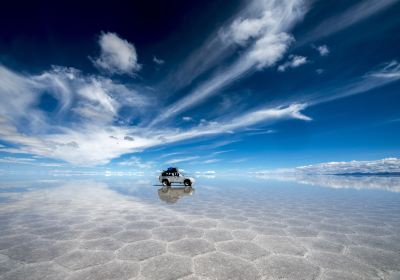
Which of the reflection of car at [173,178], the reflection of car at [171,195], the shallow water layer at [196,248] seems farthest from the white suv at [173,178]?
the shallow water layer at [196,248]

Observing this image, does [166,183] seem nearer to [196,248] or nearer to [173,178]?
[173,178]

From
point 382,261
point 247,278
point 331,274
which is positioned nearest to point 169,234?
point 247,278

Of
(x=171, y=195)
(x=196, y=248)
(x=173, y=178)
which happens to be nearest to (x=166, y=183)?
(x=173, y=178)

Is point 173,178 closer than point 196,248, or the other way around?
point 196,248

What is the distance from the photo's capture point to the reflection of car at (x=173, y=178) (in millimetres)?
24562

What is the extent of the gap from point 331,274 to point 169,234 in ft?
14.1

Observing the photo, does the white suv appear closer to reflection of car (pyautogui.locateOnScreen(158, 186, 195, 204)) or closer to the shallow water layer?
reflection of car (pyautogui.locateOnScreen(158, 186, 195, 204))

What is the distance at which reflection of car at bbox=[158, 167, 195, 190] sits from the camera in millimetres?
24562

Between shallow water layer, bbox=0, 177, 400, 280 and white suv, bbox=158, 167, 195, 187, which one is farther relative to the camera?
white suv, bbox=158, 167, 195, 187

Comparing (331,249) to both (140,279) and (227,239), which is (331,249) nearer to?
(227,239)

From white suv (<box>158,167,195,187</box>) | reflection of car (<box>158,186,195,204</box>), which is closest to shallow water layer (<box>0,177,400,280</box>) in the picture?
reflection of car (<box>158,186,195,204</box>)

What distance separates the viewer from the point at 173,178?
2491cm

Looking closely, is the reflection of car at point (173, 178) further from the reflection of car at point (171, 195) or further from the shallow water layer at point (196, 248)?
the shallow water layer at point (196, 248)

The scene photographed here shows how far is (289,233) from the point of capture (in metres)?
6.49
